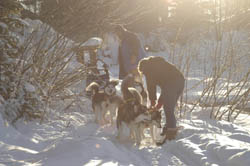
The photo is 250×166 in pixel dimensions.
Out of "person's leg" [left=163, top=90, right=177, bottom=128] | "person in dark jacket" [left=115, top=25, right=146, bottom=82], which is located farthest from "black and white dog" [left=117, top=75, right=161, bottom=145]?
"person in dark jacket" [left=115, top=25, right=146, bottom=82]

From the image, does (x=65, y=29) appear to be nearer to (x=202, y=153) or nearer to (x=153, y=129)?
(x=153, y=129)

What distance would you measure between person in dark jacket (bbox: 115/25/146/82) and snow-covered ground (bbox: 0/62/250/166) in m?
1.87

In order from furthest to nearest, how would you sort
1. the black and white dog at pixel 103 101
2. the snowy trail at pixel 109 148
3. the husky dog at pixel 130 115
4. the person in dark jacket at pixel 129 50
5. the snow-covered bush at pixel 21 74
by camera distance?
the person in dark jacket at pixel 129 50 → the black and white dog at pixel 103 101 → the snow-covered bush at pixel 21 74 → the husky dog at pixel 130 115 → the snowy trail at pixel 109 148

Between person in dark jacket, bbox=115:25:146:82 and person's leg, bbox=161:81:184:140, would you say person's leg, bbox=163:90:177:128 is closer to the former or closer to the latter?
person's leg, bbox=161:81:184:140

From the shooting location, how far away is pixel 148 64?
5.74 m

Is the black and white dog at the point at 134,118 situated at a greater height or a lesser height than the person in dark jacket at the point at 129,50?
lesser

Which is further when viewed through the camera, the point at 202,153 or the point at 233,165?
the point at 202,153

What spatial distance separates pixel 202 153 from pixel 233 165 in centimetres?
65

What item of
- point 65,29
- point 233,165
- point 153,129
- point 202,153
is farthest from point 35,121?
point 233,165

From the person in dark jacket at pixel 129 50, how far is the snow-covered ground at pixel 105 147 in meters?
1.87

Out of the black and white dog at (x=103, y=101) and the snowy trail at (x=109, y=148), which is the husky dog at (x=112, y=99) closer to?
the black and white dog at (x=103, y=101)

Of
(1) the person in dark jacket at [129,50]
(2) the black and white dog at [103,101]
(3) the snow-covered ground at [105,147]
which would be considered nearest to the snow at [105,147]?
(3) the snow-covered ground at [105,147]

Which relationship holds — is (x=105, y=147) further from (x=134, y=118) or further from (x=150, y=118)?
(x=150, y=118)

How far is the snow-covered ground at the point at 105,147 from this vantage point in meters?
3.99
